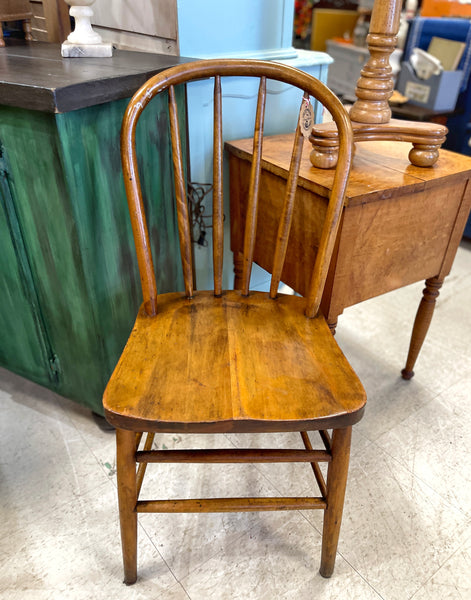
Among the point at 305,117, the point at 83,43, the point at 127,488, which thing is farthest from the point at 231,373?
the point at 83,43

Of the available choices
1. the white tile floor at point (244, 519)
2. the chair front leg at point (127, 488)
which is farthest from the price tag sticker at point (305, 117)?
the white tile floor at point (244, 519)

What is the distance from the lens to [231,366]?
0.86 meters

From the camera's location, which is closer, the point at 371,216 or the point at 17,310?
the point at 371,216

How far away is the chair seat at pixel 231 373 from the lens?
749 millimetres

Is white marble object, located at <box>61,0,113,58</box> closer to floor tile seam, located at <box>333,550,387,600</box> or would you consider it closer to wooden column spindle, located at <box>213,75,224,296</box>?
wooden column spindle, located at <box>213,75,224,296</box>

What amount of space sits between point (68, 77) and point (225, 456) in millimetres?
760

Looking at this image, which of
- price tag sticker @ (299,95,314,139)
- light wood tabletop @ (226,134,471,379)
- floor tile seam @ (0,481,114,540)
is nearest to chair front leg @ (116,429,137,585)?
floor tile seam @ (0,481,114,540)

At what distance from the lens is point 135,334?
93 centimetres

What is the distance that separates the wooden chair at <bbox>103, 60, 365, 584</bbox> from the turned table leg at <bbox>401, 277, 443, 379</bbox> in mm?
489

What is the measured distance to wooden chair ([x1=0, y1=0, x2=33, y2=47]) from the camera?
4.25 feet

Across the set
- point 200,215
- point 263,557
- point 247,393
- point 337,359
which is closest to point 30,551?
point 263,557

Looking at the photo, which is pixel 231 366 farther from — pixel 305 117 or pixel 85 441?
pixel 85 441

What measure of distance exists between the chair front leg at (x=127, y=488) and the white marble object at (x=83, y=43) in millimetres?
874

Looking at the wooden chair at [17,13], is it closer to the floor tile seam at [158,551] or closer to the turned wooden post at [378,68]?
the turned wooden post at [378,68]
